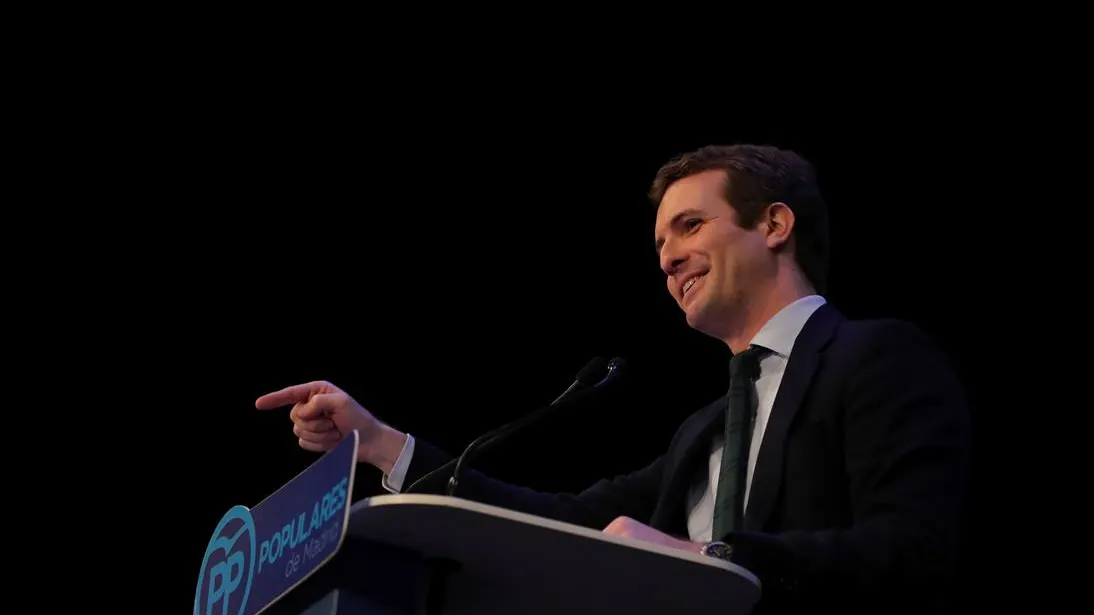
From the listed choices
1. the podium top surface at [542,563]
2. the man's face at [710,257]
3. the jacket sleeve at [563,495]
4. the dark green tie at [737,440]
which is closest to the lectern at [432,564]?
the podium top surface at [542,563]

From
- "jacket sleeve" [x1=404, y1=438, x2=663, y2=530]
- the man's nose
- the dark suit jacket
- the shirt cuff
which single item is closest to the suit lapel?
the dark suit jacket

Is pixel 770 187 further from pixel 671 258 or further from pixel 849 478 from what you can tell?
pixel 849 478

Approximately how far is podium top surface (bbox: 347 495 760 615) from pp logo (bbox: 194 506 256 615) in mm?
213

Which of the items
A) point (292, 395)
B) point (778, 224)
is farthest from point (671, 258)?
point (292, 395)

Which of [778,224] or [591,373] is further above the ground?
[778,224]

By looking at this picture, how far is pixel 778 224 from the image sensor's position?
2664 millimetres

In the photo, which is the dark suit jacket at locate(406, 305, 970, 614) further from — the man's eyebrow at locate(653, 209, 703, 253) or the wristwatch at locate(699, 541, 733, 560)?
the man's eyebrow at locate(653, 209, 703, 253)

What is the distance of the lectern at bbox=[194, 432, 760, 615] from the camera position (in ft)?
4.70

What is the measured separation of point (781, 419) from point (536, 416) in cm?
40

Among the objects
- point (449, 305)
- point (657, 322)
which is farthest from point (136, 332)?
point (657, 322)

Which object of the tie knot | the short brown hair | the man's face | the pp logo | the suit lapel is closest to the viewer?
the pp logo

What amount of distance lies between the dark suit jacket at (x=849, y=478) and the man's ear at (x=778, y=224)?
0.76 ft

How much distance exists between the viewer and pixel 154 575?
369 centimetres

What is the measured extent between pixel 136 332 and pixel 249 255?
0.39m
